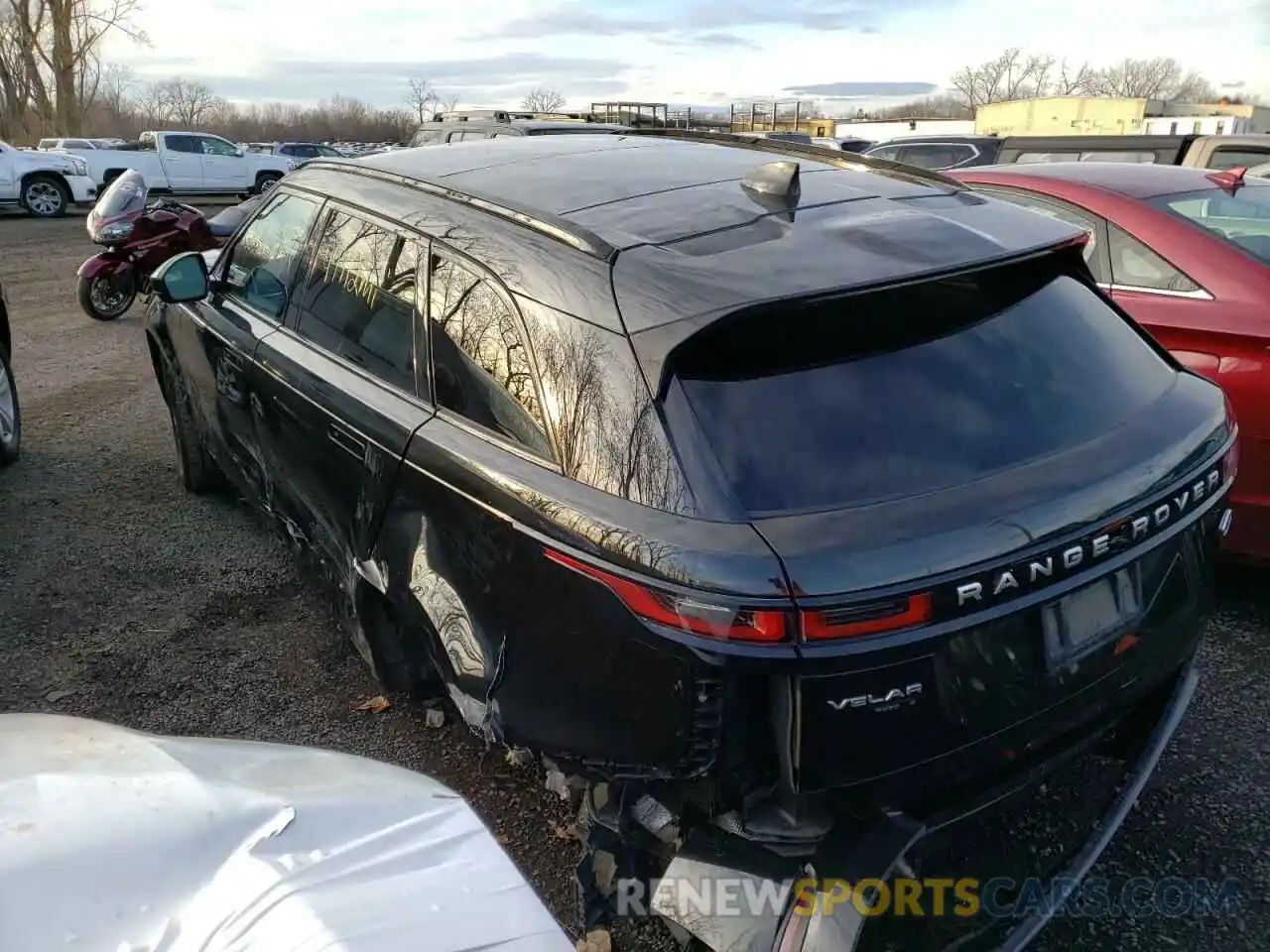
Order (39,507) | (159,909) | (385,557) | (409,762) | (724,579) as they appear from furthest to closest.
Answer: (39,507)
(409,762)
(385,557)
(724,579)
(159,909)

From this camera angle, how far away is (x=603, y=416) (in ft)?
6.42

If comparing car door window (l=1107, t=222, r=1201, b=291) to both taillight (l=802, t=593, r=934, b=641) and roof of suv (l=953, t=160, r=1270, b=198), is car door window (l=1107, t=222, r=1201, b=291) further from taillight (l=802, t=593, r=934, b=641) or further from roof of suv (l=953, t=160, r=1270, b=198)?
taillight (l=802, t=593, r=934, b=641)

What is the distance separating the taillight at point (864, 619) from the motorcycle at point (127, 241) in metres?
9.44

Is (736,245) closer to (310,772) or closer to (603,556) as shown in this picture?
(603,556)

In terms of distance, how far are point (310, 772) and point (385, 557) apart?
3.12ft

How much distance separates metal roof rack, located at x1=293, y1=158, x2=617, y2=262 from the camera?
2.16 m

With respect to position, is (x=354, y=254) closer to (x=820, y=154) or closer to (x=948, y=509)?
(x=820, y=154)

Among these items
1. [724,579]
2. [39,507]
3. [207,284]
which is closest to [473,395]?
[724,579]

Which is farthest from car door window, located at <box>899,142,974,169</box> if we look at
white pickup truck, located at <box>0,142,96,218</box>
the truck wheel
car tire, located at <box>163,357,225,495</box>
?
the truck wheel

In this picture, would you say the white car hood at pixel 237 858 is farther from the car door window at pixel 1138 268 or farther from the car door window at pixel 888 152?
the car door window at pixel 888 152

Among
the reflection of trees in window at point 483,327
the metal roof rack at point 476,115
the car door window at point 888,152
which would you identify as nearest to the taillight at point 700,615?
the reflection of trees in window at point 483,327

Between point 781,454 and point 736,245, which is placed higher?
point 736,245

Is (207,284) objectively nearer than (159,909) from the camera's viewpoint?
No

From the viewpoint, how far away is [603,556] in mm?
1837
